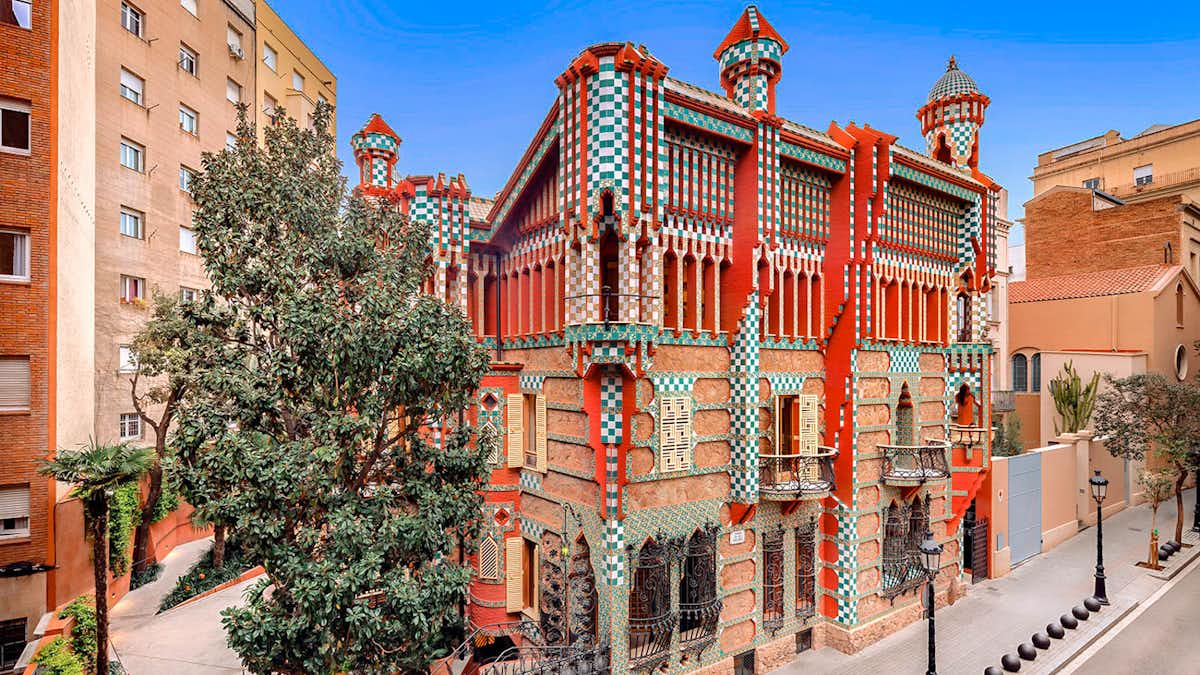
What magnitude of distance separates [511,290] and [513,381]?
261 centimetres

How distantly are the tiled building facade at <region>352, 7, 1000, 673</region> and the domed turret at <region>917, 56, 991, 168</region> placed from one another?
199 cm

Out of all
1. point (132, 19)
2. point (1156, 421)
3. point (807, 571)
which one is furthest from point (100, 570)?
point (1156, 421)

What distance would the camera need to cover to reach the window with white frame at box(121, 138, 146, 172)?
19.4 metres

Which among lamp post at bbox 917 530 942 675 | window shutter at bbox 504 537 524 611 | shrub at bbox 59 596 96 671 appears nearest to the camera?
lamp post at bbox 917 530 942 675

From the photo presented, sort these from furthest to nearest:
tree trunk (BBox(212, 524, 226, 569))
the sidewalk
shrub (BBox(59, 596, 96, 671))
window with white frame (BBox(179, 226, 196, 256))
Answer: window with white frame (BBox(179, 226, 196, 256)), tree trunk (BBox(212, 524, 226, 569)), the sidewalk, shrub (BBox(59, 596, 96, 671))

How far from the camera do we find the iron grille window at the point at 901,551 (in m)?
16.7

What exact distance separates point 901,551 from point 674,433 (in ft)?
31.3

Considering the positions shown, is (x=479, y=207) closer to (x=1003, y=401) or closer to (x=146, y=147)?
(x=146, y=147)

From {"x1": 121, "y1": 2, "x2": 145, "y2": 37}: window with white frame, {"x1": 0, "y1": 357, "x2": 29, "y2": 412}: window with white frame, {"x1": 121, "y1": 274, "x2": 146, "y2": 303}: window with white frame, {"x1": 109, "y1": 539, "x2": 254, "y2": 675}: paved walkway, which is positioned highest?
{"x1": 121, "y1": 2, "x2": 145, "y2": 37}: window with white frame

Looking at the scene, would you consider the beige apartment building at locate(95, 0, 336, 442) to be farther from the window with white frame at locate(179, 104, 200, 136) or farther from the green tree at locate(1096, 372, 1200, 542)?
the green tree at locate(1096, 372, 1200, 542)

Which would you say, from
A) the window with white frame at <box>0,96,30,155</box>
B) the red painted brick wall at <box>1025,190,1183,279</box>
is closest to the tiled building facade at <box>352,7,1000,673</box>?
the window with white frame at <box>0,96,30,155</box>

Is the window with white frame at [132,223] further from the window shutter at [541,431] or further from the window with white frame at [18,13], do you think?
the window shutter at [541,431]

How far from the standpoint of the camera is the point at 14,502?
1507 centimetres

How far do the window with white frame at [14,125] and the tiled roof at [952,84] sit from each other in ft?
89.8
